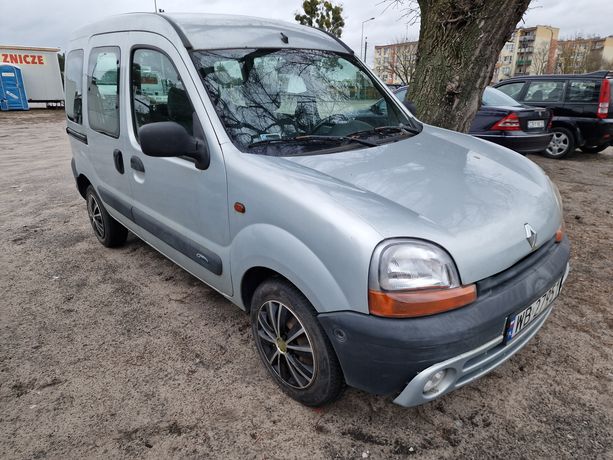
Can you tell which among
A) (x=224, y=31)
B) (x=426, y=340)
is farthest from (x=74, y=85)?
(x=426, y=340)

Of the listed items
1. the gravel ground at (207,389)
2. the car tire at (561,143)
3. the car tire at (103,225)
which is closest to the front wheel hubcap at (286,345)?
the gravel ground at (207,389)

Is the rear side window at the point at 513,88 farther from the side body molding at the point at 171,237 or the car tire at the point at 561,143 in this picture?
the side body molding at the point at 171,237

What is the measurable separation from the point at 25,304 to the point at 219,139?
2.25 m

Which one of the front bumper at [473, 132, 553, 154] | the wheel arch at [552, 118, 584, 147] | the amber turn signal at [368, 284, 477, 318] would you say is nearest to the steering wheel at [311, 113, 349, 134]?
the amber turn signal at [368, 284, 477, 318]

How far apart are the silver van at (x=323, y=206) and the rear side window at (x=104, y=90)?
0.03 m

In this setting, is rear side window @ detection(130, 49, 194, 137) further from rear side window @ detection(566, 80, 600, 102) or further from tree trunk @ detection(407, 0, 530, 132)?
rear side window @ detection(566, 80, 600, 102)

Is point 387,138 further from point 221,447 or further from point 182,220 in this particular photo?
point 221,447

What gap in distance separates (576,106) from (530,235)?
7695 mm

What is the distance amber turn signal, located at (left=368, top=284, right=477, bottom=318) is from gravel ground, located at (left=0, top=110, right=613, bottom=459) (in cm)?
74

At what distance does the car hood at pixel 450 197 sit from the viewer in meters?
1.71

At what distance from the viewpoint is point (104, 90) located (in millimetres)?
3328

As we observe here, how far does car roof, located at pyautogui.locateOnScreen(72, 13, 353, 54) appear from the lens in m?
2.48

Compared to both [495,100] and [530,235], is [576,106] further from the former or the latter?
[530,235]

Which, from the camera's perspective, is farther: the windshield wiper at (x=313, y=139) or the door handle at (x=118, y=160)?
the door handle at (x=118, y=160)
